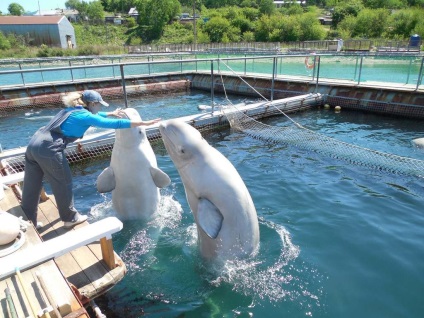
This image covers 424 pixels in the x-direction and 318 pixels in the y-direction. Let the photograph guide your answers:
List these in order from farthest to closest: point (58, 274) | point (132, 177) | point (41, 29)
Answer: point (41, 29) → point (132, 177) → point (58, 274)

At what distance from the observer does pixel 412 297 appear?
4.35m

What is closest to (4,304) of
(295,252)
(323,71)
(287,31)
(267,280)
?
(267,280)

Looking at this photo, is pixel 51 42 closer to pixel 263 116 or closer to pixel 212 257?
pixel 263 116

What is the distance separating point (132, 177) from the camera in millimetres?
5617

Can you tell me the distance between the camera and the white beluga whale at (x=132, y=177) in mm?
5559

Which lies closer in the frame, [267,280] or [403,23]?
[267,280]

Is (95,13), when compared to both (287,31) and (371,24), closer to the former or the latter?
(287,31)

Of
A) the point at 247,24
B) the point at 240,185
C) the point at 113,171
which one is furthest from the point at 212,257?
the point at 247,24

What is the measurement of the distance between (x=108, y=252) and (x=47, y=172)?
1.40m

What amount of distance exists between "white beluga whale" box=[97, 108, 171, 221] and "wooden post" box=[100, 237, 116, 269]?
190 centimetres

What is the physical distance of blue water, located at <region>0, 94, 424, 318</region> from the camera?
4.29 meters

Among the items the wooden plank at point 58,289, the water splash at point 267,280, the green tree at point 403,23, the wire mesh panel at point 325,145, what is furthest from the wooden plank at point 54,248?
the green tree at point 403,23

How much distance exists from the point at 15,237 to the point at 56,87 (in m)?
17.4

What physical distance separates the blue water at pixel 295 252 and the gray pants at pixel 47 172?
1.31 meters
